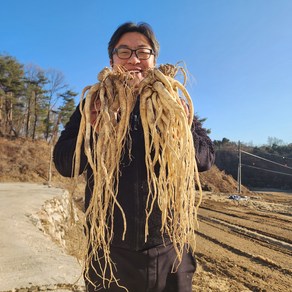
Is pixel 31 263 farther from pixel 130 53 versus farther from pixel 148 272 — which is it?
pixel 130 53

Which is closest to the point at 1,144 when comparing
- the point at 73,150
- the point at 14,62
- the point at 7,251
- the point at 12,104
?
the point at 12,104

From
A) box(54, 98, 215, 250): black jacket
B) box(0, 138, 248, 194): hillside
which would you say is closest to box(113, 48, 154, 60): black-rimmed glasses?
box(54, 98, 215, 250): black jacket

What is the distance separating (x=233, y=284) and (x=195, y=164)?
12.7 ft

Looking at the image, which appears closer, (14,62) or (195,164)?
(195,164)

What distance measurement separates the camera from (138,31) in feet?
5.07

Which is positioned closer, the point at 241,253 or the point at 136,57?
the point at 136,57

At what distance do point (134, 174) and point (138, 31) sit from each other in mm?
693

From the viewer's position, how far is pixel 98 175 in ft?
4.63

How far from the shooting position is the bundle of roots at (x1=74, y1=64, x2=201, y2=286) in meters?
1.40

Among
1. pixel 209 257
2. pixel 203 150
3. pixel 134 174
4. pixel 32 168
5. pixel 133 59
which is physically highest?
pixel 32 168

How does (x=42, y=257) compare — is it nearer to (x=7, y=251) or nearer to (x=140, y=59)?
(x=7, y=251)

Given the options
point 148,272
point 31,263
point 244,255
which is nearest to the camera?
point 148,272

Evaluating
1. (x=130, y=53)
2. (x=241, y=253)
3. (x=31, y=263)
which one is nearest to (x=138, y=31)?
(x=130, y=53)

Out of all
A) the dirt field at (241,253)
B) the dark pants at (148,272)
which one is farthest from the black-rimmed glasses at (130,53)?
the dirt field at (241,253)
